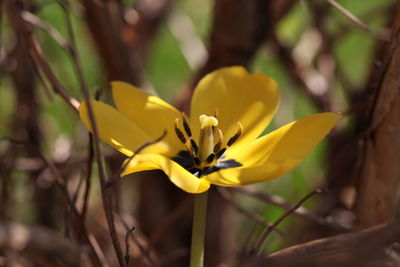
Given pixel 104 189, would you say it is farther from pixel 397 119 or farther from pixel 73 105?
pixel 397 119

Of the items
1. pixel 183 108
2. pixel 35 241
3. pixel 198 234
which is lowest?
pixel 183 108

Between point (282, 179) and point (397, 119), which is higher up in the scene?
point (397, 119)

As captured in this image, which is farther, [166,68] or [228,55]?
[166,68]

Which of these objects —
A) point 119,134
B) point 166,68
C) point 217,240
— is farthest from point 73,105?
point 166,68

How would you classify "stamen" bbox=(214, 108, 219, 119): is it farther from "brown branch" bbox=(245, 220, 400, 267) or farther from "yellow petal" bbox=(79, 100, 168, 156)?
"brown branch" bbox=(245, 220, 400, 267)

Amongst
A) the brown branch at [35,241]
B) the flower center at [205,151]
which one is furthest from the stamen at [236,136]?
the brown branch at [35,241]

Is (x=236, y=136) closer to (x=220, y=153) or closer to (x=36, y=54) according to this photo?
(x=220, y=153)

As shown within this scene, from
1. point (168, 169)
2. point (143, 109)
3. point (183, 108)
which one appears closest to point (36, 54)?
point (143, 109)

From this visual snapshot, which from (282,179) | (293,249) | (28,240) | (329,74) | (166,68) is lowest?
(282,179)
